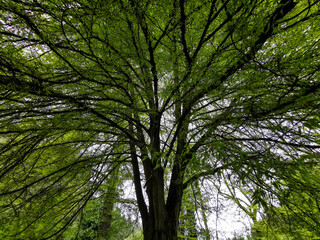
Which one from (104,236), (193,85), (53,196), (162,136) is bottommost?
(104,236)

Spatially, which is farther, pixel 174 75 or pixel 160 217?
pixel 160 217

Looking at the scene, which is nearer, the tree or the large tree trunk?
the tree

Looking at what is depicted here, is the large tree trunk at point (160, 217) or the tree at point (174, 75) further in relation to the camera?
the large tree trunk at point (160, 217)

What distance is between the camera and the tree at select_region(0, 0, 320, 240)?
121 cm

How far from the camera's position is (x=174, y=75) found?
227 cm

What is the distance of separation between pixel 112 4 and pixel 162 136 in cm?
293

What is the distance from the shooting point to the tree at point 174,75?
1.21 meters

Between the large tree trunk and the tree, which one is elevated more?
the tree

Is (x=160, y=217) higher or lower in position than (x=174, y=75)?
lower

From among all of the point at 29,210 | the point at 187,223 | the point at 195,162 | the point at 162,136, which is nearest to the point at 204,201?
the point at 187,223

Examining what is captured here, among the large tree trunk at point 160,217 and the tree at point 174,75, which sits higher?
the tree at point 174,75

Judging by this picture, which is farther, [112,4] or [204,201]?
[204,201]

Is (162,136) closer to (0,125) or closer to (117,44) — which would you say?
(117,44)

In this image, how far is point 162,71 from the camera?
2311 mm
